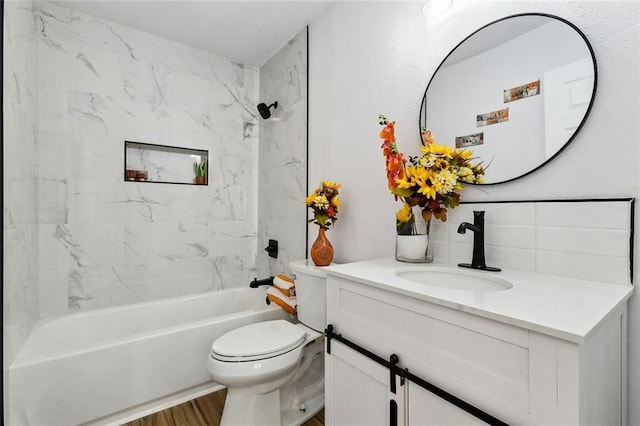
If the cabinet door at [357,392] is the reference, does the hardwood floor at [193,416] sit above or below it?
below

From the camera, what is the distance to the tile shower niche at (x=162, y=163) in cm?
223

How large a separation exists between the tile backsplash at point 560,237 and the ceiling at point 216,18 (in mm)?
1770

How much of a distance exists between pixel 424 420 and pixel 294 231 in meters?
1.63

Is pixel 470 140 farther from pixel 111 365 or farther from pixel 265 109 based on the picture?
pixel 111 365

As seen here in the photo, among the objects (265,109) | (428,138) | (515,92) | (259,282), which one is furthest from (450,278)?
(265,109)

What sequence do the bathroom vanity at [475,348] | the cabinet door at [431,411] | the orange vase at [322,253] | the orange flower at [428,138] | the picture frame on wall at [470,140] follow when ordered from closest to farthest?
1. the bathroom vanity at [475,348]
2. the cabinet door at [431,411]
3. the picture frame on wall at [470,140]
4. the orange flower at [428,138]
5. the orange vase at [322,253]

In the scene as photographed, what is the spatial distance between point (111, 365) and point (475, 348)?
170cm

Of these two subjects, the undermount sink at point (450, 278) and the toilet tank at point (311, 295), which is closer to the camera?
the undermount sink at point (450, 278)

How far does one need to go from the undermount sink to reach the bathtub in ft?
3.59

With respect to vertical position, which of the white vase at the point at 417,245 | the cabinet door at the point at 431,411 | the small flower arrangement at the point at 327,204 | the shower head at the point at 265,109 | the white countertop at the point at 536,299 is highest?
the shower head at the point at 265,109

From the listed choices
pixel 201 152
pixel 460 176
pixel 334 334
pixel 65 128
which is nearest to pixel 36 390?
pixel 334 334

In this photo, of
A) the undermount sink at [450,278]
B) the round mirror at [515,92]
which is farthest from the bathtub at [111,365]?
the round mirror at [515,92]

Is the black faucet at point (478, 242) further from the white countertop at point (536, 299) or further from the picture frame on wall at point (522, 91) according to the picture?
the picture frame on wall at point (522, 91)

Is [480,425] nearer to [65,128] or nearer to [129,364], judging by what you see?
[129,364]
